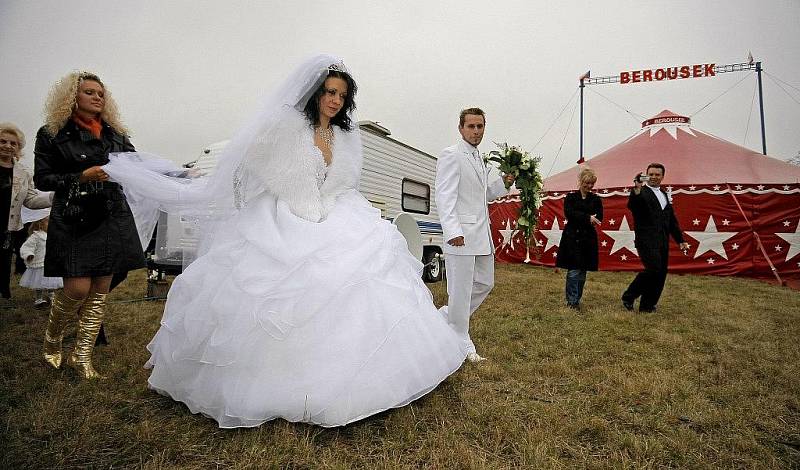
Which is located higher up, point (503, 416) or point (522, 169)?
point (522, 169)

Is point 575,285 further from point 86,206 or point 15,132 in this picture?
point 15,132

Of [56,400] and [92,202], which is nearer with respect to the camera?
[56,400]

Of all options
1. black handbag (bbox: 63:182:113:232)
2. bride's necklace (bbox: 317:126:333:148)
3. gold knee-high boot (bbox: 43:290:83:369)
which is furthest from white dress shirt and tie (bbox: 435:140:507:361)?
gold knee-high boot (bbox: 43:290:83:369)

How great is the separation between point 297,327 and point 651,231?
576 cm

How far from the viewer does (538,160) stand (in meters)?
4.82

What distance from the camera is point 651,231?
6.23 m

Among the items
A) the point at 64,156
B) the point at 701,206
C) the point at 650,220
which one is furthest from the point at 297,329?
the point at 701,206

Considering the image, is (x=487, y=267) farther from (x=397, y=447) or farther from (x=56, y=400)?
(x=56, y=400)

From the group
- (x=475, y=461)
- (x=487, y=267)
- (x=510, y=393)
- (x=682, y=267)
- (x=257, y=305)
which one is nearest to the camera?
(x=475, y=461)

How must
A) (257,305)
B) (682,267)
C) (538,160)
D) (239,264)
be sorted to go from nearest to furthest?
1. (257,305)
2. (239,264)
3. (538,160)
4. (682,267)

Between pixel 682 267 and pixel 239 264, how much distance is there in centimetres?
1251

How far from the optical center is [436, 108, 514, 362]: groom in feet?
12.6

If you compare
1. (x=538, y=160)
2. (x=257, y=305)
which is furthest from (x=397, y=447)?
(x=538, y=160)

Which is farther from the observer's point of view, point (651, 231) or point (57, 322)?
point (651, 231)
